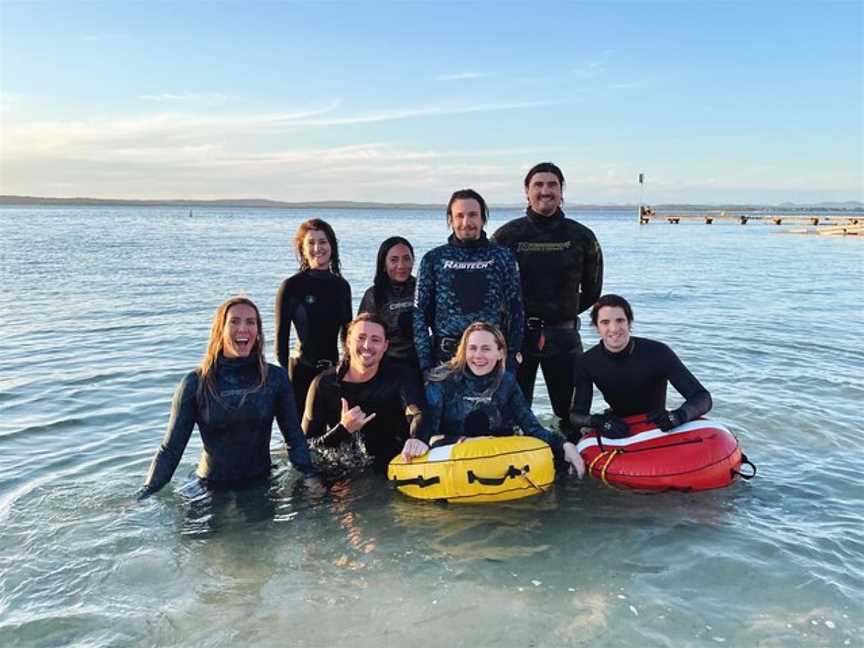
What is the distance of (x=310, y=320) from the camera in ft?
20.1

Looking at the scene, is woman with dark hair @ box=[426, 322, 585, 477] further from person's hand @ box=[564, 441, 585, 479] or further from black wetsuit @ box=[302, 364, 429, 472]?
black wetsuit @ box=[302, 364, 429, 472]

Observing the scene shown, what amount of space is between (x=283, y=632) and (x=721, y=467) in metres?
3.53

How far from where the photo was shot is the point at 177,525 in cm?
507

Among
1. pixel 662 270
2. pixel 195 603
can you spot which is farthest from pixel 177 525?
pixel 662 270

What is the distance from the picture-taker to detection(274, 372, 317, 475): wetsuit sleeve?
17.1 feet

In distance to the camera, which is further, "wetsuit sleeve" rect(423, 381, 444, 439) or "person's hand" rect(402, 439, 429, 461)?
"wetsuit sleeve" rect(423, 381, 444, 439)

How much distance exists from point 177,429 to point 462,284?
242cm

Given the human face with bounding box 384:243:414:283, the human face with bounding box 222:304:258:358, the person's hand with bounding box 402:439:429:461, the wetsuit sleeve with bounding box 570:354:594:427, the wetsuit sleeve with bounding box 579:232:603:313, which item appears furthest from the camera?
the wetsuit sleeve with bounding box 579:232:603:313

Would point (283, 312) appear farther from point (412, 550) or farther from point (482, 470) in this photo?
point (412, 550)

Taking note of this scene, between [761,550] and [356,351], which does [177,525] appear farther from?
[761,550]

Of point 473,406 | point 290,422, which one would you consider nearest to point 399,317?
point 473,406

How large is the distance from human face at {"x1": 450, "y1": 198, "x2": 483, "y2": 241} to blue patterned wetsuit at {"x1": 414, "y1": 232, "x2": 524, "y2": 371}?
6 cm

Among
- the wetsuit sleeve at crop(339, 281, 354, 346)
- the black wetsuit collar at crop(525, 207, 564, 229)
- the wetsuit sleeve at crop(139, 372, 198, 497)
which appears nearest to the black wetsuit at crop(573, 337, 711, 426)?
the black wetsuit collar at crop(525, 207, 564, 229)

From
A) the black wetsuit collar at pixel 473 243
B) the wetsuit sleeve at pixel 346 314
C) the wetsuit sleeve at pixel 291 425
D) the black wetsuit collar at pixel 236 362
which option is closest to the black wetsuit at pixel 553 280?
the black wetsuit collar at pixel 473 243
